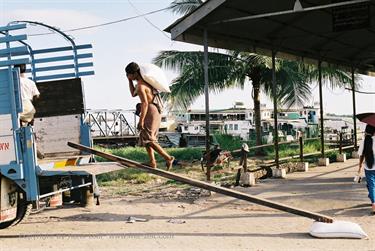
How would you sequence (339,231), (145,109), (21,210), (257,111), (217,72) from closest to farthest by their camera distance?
1. (339,231)
2. (145,109)
3. (21,210)
4. (217,72)
5. (257,111)

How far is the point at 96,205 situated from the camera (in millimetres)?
9422

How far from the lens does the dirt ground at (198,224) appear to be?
6.22 metres

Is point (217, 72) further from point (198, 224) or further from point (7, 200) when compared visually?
point (7, 200)

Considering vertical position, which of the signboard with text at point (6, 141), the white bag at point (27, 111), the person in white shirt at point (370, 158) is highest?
the white bag at point (27, 111)

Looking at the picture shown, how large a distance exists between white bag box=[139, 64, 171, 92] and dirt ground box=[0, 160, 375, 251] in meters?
2.10

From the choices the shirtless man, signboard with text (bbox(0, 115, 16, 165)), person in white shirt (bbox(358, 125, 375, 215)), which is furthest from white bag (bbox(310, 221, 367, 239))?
signboard with text (bbox(0, 115, 16, 165))

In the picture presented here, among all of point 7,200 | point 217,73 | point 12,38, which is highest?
point 217,73

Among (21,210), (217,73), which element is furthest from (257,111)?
(21,210)

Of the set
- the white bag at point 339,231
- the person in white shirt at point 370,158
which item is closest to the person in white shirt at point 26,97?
the white bag at point 339,231

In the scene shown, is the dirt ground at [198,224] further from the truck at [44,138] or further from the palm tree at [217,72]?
the palm tree at [217,72]

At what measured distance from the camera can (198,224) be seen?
7430 millimetres

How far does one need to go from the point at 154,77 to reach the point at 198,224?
2.32 m

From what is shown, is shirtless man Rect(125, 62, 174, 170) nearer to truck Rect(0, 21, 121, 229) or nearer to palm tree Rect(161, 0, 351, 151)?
truck Rect(0, 21, 121, 229)

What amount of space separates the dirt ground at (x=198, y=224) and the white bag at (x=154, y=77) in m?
2.10
